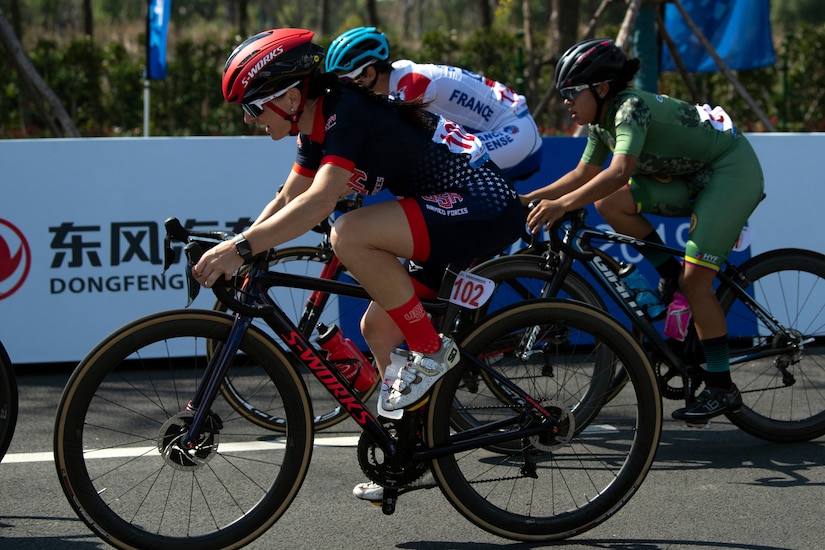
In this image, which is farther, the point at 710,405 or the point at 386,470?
the point at 710,405

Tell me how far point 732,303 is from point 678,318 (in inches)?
12.7

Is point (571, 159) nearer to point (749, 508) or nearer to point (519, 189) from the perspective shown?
point (519, 189)

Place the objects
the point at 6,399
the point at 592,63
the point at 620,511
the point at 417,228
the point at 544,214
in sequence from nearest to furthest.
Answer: the point at 417,228 → the point at 6,399 → the point at 620,511 → the point at 544,214 → the point at 592,63

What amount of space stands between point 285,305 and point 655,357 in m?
2.07

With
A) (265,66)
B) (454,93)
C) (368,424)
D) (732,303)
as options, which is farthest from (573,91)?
(368,424)

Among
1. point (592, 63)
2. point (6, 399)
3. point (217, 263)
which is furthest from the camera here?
point (592, 63)

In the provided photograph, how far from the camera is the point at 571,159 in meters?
6.93

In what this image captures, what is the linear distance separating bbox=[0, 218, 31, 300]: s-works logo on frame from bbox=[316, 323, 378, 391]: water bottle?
125 inches

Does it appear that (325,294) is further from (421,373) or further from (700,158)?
(700,158)

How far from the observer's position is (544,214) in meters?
4.57

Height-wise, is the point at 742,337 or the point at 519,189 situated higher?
the point at 519,189

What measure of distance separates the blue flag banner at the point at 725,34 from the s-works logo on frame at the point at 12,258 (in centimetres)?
853

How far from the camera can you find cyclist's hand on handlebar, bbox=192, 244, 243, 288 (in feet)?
11.1

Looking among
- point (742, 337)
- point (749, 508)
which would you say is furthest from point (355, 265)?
point (742, 337)
